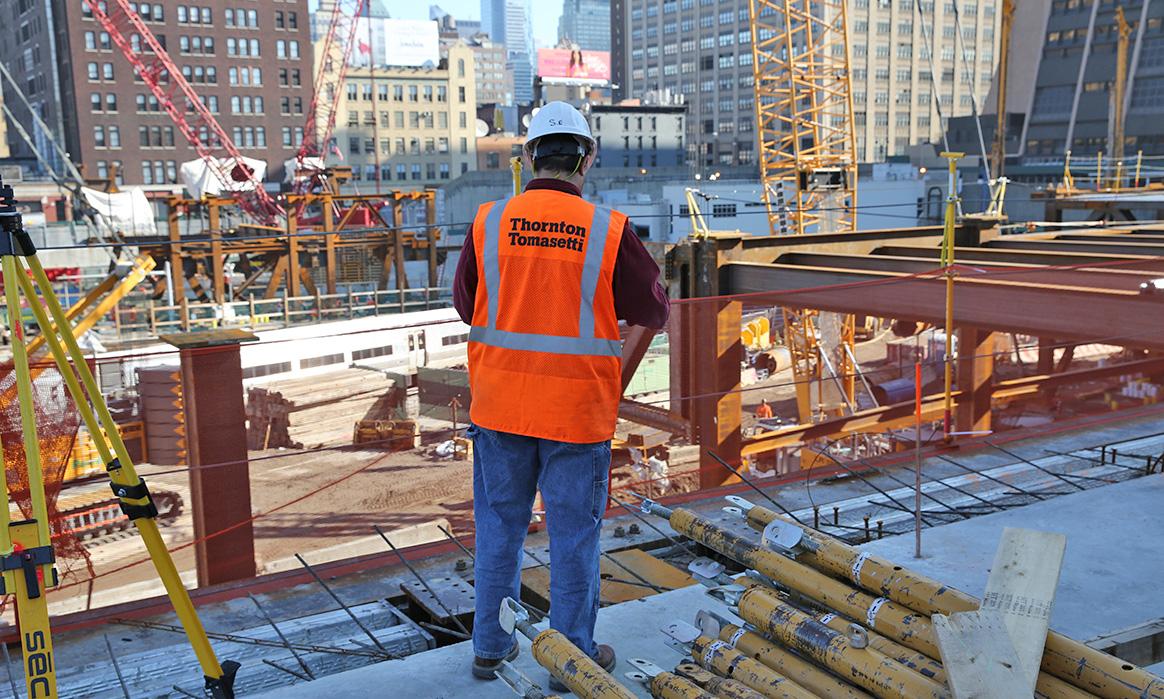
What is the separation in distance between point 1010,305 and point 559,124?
6.27 m

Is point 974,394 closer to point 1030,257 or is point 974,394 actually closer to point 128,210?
point 1030,257

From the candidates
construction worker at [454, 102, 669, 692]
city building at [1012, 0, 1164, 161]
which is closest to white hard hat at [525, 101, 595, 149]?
construction worker at [454, 102, 669, 692]

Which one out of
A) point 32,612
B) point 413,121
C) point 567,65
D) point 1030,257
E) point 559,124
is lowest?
point 32,612

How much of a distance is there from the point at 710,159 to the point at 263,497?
113m

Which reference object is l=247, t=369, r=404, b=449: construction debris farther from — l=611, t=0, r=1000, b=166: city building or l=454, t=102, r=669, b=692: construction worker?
l=611, t=0, r=1000, b=166: city building

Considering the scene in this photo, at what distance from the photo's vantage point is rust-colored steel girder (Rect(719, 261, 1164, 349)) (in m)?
7.64

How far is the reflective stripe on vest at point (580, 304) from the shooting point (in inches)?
134

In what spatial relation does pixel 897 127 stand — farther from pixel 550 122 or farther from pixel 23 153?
pixel 550 122

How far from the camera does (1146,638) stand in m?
3.92

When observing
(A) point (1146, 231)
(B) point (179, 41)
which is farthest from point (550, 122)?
(B) point (179, 41)

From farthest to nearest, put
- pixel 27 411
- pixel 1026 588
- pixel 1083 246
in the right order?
pixel 1083 246 < pixel 1026 588 < pixel 27 411

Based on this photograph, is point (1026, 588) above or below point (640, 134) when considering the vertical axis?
below

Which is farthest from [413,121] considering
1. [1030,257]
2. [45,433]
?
[45,433]

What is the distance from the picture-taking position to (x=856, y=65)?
10994cm
